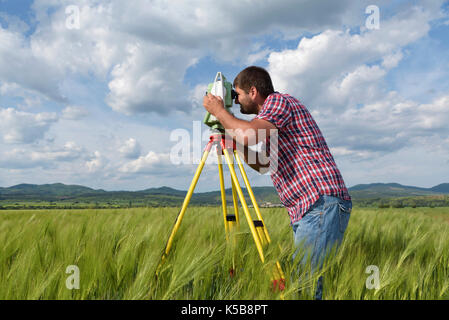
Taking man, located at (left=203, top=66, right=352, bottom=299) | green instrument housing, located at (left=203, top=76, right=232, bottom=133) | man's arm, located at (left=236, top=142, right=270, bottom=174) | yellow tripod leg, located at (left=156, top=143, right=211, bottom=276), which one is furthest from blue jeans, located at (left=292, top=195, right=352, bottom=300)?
green instrument housing, located at (left=203, top=76, right=232, bottom=133)

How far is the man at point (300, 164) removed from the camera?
2004 mm

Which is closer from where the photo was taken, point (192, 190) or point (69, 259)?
point (69, 259)

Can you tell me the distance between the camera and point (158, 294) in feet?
5.88

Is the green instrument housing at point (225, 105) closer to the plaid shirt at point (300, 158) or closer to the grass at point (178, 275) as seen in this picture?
the plaid shirt at point (300, 158)

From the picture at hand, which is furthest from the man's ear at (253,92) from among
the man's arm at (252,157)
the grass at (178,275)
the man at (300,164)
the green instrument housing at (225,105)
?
the grass at (178,275)

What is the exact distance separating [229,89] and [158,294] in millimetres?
1594

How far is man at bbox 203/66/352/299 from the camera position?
2.00 metres

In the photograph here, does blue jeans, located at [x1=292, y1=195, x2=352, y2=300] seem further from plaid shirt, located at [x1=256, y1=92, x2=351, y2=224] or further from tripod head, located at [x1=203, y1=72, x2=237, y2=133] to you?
tripod head, located at [x1=203, y1=72, x2=237, y2=133]

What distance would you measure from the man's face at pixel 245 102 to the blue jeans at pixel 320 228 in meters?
0.89

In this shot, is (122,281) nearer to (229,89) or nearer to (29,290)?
(29,290)

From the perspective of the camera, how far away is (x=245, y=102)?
2.33 metres

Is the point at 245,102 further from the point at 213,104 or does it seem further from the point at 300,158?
the point at 300,158
